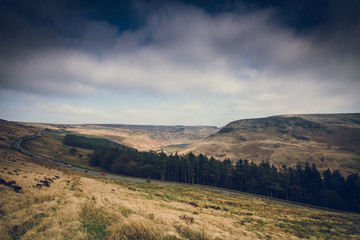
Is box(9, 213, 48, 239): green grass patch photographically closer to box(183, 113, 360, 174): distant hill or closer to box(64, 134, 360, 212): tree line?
box(64, 134, 360, 212): tree line

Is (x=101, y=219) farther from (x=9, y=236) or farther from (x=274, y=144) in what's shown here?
(x=274, y=144)

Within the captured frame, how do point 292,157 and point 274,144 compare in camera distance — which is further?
point 274,144

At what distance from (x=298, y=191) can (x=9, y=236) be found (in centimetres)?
7108

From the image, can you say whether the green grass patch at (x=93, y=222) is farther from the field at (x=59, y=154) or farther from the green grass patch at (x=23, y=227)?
the field at (x=59, y=154)

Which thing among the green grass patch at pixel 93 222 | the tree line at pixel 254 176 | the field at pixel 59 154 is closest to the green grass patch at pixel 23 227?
the green grass patch at pixel 93 222

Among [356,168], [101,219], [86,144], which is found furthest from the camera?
[86,144]

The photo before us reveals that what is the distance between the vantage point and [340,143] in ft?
452

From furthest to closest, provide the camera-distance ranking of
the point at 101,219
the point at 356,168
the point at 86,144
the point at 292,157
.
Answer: the point at 86,144, the point at 292,157, the point at 356,168, the point at 101,219

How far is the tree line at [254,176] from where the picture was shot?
4847 centimetres

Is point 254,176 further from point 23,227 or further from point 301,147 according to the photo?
point 301,147

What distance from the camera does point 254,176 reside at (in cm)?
5825

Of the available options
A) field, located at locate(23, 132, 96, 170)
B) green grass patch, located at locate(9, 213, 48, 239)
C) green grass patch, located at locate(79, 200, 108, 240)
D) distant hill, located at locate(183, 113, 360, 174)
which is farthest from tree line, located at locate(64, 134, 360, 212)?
green grass patch, located at locate(9, 213, 48, 239)

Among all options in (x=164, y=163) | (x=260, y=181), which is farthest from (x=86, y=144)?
(x=260, y=181)

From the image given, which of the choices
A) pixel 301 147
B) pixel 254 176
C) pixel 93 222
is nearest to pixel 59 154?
pixel 254 176
